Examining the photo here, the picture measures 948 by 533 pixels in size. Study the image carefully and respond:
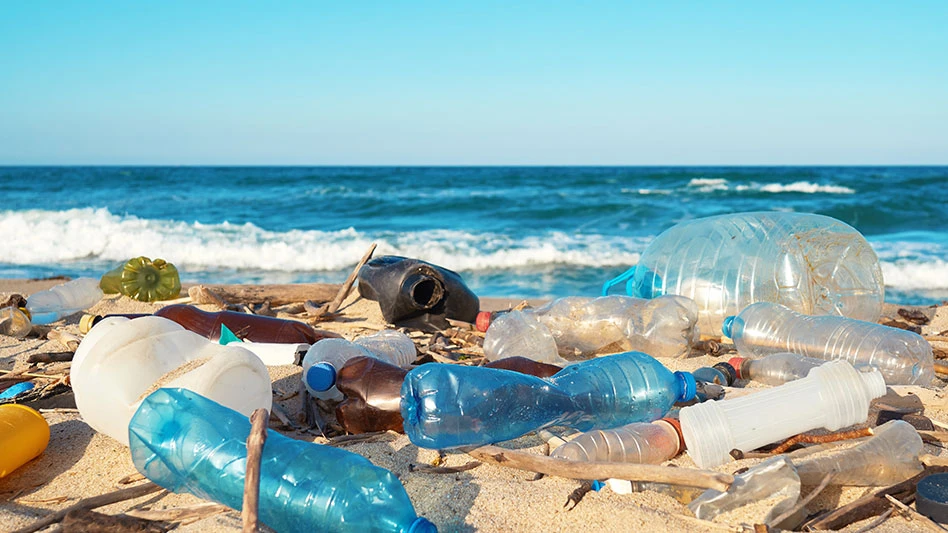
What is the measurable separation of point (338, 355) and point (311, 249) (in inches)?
267

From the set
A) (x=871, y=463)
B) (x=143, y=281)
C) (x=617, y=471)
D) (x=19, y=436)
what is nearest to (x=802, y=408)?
(x=871, y=463)

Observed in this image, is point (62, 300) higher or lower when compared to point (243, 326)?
lower

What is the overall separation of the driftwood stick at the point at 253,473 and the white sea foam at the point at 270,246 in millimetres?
6896

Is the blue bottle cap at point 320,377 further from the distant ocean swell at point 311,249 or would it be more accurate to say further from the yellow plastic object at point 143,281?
the distant ocean swell at point 311,249

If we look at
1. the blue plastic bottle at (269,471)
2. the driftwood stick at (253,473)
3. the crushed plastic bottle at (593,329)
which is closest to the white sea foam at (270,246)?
the crushed plastic bottle at (593,329)

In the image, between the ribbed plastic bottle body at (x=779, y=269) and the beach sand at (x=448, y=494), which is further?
the ribbed plastic bottle body at (x=779, y=269)

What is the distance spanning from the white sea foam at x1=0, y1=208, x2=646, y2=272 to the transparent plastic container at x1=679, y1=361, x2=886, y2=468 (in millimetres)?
6126

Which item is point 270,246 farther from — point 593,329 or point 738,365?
point 738,365

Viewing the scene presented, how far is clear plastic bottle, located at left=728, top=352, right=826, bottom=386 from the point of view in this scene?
2.71 m

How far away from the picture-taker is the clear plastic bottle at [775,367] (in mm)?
2713

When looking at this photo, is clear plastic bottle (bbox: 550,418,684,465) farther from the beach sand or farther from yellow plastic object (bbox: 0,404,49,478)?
yellow plastic object (bbox: 0,404,49,478)

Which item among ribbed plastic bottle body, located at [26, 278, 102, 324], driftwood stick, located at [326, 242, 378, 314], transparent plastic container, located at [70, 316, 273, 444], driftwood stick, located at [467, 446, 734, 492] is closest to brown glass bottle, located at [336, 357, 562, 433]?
transparent plastic container, located at [70, 316, 273, 444]

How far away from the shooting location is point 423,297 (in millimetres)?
3939

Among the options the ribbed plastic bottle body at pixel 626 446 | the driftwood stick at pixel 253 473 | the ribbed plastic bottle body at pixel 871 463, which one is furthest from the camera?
the ribbed plastic bottle body at pixel 626 446
